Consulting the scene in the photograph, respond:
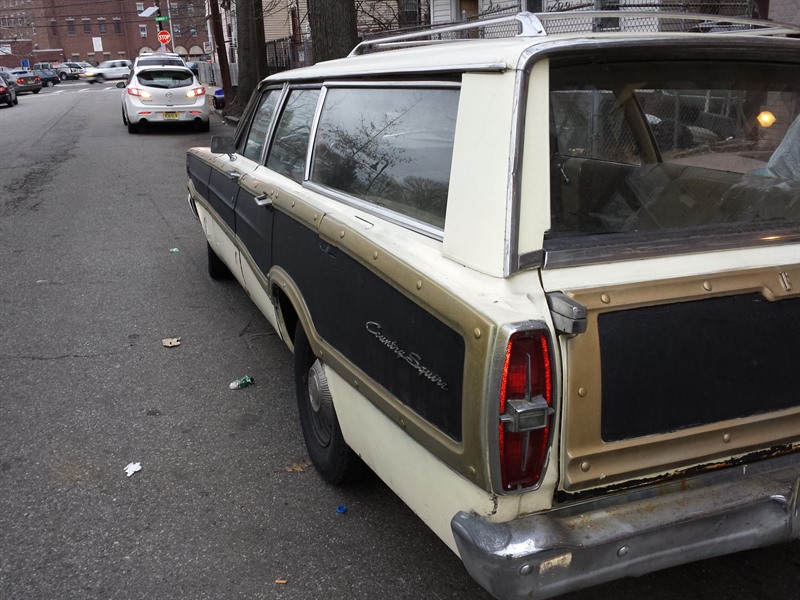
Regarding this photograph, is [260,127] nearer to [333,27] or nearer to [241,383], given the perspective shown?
[241,383]

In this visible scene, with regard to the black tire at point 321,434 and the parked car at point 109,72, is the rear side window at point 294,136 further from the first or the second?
the parked car at point 109,72

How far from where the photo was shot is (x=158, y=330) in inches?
222

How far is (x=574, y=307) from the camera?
2055 mm

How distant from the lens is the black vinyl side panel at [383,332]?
2258mm

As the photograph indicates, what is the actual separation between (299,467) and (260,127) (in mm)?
2252

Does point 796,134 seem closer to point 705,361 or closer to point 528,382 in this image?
point 705,361

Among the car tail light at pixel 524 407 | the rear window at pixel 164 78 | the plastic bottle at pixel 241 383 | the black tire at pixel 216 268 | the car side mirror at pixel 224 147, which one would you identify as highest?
the rear window at pixel 164 78

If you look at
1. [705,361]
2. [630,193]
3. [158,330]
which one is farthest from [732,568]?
[158,330]

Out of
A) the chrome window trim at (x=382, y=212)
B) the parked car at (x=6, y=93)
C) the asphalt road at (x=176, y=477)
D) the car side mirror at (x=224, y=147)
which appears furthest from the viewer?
the parked car at (x=6, y=93)

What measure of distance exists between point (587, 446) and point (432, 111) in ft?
4.38

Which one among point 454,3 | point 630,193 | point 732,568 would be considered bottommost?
point 732,568

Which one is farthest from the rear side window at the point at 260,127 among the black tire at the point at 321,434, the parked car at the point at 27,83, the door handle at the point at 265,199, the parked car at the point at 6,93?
the parked car at the point at 27,83

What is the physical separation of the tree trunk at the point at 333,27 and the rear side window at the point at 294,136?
6.07m

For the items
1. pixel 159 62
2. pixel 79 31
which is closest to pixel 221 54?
pixel 159 62
